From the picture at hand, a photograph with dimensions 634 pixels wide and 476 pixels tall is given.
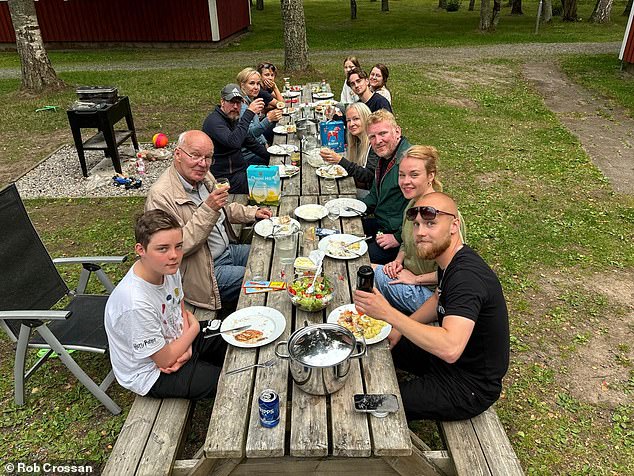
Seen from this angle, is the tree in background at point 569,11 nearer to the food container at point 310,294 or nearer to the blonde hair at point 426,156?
the blonde hair at point 426,156

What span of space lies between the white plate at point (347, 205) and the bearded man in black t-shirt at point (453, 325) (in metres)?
1.51

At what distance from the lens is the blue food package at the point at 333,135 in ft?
18.7

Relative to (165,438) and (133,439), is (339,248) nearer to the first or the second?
(165,438)

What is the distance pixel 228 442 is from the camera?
217 centimetres

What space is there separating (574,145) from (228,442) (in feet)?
28.8

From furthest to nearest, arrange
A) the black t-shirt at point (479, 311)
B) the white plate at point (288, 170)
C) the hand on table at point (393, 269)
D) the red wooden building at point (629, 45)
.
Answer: the red wooden building at point (629, 45) < the white plate at point (288, 170) < the hand on table at point (393, 269) < the black t-shirt at point (479, 311)

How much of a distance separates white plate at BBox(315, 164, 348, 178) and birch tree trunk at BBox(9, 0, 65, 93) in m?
10.4

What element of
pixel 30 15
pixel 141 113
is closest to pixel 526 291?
pixel 141 113

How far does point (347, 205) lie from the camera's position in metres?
4.33

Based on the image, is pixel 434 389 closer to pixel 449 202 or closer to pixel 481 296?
pixel 481 296

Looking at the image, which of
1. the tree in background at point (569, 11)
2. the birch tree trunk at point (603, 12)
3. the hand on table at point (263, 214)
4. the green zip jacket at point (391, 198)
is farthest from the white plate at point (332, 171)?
the tree in background at point (569, 11)

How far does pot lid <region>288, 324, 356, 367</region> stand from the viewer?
7.71ft

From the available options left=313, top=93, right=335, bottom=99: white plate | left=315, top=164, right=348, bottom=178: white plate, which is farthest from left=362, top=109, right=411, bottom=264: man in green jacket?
left=313, top=93, right=335, bottom=99: white plate

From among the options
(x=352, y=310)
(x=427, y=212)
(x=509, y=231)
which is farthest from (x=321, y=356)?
(x=509, y=231)
